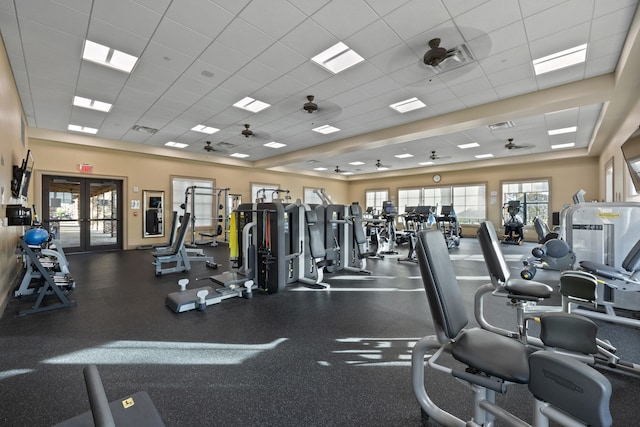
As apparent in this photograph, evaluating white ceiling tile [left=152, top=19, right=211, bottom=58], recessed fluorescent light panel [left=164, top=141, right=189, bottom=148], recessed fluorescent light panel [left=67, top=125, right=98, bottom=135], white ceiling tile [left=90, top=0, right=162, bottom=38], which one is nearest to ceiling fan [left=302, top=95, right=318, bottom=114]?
white ceiling tile [left=152, top=19, right=211, bottom=58]

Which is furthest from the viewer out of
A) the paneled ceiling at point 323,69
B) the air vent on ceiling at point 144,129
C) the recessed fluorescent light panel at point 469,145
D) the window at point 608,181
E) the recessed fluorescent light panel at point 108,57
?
the recessed fluorescent light panel at point 469,145

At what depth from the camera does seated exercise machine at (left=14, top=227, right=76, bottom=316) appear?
342cm

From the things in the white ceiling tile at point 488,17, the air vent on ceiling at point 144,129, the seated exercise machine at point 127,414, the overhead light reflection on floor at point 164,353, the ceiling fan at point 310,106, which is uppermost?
the air vent on ceiling at point 144,129

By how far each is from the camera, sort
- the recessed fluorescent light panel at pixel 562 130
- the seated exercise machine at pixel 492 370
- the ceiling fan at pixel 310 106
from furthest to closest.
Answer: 1. the recessed fluorescent light panel at pixel 562 130
2. the ceiling fan at pixel 310 106
3. the seated exercise machine at pixel 492 370

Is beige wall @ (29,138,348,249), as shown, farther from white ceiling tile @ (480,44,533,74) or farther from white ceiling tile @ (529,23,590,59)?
white ceiling tile @ (529,23,590,59)

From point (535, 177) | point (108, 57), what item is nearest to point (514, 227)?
point (535, 177)

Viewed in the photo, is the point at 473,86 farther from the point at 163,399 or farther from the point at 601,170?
the point at 601,170

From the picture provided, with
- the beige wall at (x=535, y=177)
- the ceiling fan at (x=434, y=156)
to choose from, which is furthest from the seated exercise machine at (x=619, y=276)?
the beige wall at (x=535, y=177)

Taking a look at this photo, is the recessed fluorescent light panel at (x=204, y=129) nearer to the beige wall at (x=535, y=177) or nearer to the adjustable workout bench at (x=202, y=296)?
the adjustable workout bench at (x=202, y=296)

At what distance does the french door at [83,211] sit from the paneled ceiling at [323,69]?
129cm

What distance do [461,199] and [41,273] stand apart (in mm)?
13408

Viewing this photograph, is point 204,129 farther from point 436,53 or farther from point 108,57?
point 436,53

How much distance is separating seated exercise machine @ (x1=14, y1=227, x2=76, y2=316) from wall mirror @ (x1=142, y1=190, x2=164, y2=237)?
16.4 ft

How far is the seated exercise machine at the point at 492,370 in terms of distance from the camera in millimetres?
740
